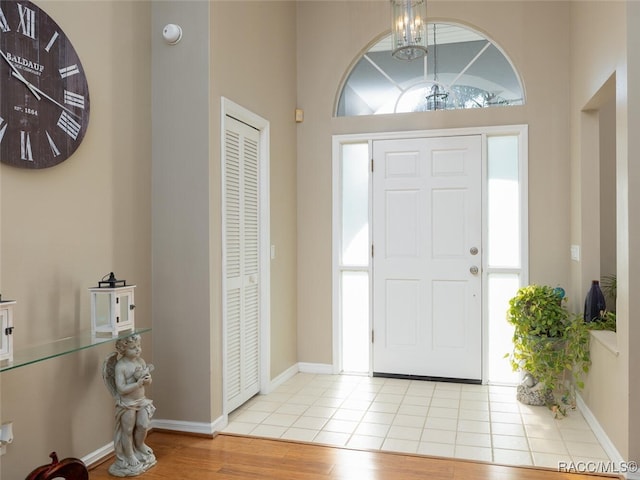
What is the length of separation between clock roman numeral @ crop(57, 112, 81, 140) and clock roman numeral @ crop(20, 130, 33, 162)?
202mm

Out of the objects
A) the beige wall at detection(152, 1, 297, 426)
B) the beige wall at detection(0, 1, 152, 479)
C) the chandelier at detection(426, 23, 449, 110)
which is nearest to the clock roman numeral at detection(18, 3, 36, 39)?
the beige wall at detection(0, 1, 152, 479)

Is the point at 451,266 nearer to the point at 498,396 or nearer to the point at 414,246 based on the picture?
the point at 414,246

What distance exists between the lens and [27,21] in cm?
228

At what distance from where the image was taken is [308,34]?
457 cm

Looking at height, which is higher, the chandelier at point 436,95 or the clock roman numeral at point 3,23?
the chandelier at point 436,95

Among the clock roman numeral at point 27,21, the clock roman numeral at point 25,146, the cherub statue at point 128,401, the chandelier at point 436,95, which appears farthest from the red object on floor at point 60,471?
the chandelier at point 436,95

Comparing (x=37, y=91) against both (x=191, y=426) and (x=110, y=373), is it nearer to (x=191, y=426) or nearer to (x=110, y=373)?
(x=110, y=373)

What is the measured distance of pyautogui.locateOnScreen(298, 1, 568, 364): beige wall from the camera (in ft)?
13.2

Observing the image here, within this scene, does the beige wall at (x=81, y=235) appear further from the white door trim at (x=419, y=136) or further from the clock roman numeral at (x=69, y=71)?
the white door trim at (x=419, y=136)


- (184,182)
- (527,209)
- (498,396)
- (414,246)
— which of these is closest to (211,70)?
(184,182)

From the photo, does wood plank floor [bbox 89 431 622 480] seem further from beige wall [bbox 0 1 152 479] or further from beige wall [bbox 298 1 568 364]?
beige wall [bbox 298 1 568 364]

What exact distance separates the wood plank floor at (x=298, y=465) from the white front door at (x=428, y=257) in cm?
155

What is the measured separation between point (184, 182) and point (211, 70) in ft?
2.23

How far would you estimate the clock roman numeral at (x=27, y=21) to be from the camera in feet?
7.39
